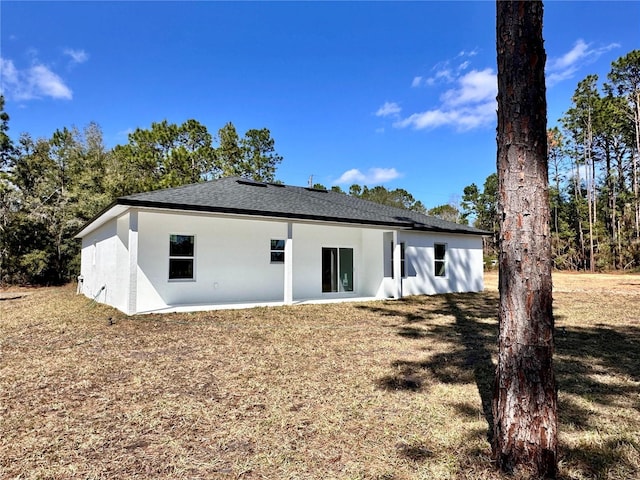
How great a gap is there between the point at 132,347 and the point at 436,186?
4244cm

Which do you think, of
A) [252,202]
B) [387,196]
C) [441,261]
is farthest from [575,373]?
[387,196]

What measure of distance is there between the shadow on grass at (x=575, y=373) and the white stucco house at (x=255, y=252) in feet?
14.6

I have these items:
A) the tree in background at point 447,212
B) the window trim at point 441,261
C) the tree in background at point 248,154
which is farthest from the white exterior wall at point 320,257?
the tree in background at point 447,212

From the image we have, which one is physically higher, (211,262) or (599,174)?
(599,174)

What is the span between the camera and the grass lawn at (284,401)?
8.48 ft

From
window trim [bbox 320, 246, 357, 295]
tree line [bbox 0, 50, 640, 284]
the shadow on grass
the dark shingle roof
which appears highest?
tree line [bbox 0, 50, 640, 284]

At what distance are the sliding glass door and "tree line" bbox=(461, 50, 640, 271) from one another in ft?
71.7

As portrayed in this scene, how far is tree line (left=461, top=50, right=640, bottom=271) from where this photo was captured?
27703 mm

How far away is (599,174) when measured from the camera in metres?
32.3

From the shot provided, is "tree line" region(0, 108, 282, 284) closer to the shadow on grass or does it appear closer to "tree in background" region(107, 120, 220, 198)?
"tree in background" region(107, 120, 220, 198)

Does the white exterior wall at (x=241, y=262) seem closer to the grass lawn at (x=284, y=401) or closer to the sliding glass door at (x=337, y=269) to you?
the sliding glass door at (x=337, y=269)

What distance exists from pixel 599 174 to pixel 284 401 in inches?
1530

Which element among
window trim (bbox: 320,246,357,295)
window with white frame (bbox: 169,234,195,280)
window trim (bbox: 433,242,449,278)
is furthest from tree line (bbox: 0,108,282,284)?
window trim (bbox: 433,242,449,278)

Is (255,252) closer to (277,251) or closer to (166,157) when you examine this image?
(277,251)
